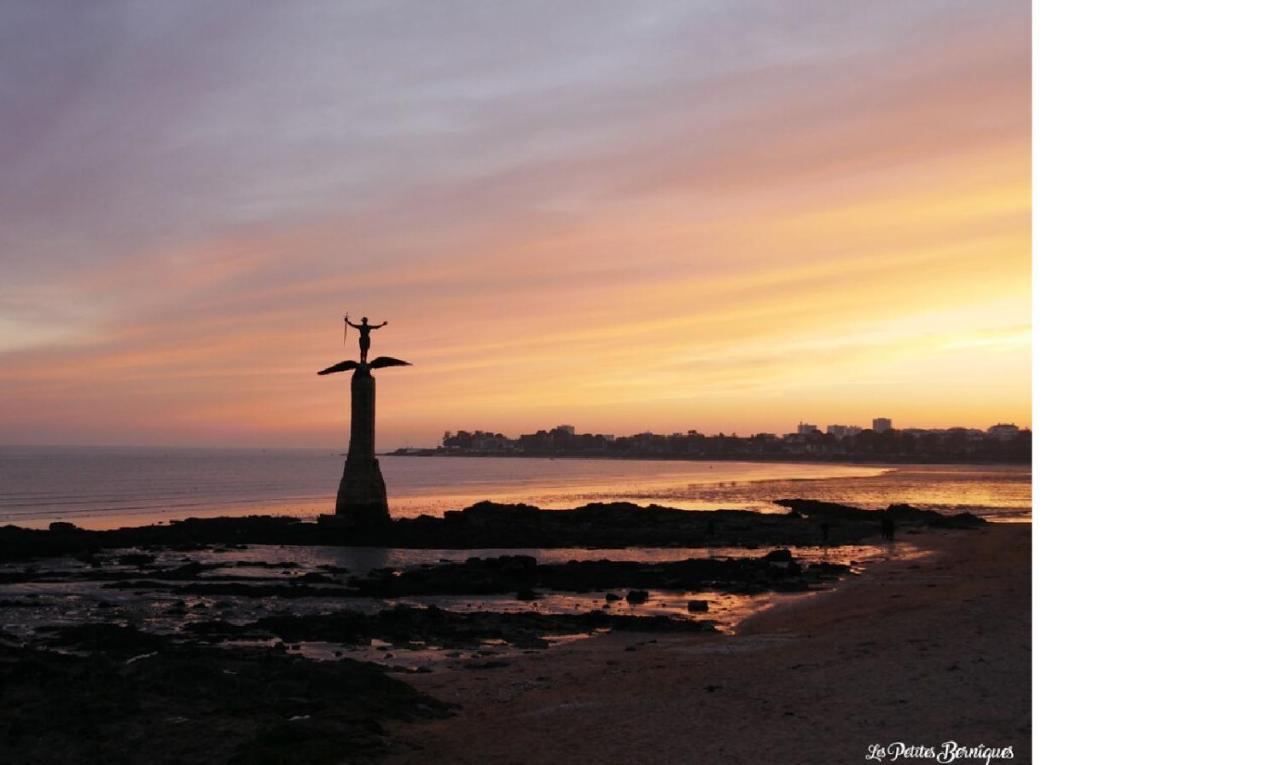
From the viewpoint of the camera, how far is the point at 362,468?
123ft

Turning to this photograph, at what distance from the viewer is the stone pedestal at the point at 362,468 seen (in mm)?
36625

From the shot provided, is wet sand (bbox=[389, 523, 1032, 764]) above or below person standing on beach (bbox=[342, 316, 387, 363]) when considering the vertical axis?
below

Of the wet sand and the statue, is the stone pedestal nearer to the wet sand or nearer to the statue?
the statue

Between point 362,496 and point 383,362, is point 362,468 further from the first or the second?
point 383,362

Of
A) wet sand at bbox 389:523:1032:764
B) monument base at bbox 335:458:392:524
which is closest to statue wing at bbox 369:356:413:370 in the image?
monument base at bbox 335:458:392:524

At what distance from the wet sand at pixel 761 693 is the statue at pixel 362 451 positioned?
21558 millimetres

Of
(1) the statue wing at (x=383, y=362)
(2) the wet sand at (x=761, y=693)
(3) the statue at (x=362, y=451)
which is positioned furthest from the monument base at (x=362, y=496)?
(2) the wet sand at (x=761, y=693)

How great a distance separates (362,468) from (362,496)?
1158 millimetres

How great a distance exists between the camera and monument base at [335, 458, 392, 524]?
37438 millimetres

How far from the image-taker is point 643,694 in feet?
43.0
